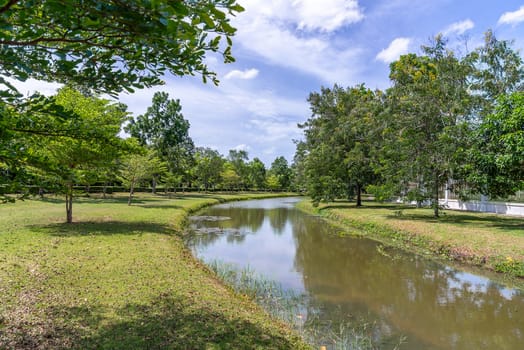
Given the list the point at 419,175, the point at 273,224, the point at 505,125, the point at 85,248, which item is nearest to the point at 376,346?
the point at 85,248

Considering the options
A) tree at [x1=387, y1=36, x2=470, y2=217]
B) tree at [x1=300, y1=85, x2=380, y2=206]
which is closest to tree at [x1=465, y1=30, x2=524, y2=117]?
tree at [x1=387, y1=36, x2=470, y2=217]

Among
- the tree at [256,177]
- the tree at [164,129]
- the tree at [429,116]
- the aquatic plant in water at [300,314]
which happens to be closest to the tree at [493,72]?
the tree at [429,116]

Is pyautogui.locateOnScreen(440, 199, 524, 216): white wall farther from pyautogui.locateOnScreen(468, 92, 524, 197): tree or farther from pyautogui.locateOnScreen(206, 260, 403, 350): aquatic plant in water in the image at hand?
pyautogui.locateOnScreen(206, 260, 403, 350): aquatic plant in water

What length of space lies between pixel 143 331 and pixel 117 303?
45.7 inches

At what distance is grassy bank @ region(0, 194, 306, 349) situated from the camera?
3.90m

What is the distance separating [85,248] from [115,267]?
2193 millimetres

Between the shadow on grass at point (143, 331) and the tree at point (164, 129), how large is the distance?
36.1 meters

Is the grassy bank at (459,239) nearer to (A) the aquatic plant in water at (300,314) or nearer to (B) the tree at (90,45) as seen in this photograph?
(A) the aquatic plant in water at (300,314)

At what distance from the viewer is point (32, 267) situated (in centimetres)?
652

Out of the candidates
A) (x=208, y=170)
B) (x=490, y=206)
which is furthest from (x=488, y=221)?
(x=208, y=170)

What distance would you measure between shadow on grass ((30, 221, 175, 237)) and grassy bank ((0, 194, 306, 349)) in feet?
5.29

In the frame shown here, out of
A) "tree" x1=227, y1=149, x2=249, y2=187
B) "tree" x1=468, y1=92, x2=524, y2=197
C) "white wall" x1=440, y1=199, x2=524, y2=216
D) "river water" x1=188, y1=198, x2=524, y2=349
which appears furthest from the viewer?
"tree" x1=227, y1=149, x2=249, y2=187

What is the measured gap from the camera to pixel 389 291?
7871 millimetres

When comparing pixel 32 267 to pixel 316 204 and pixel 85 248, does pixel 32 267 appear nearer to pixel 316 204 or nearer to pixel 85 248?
pixel 85 248
